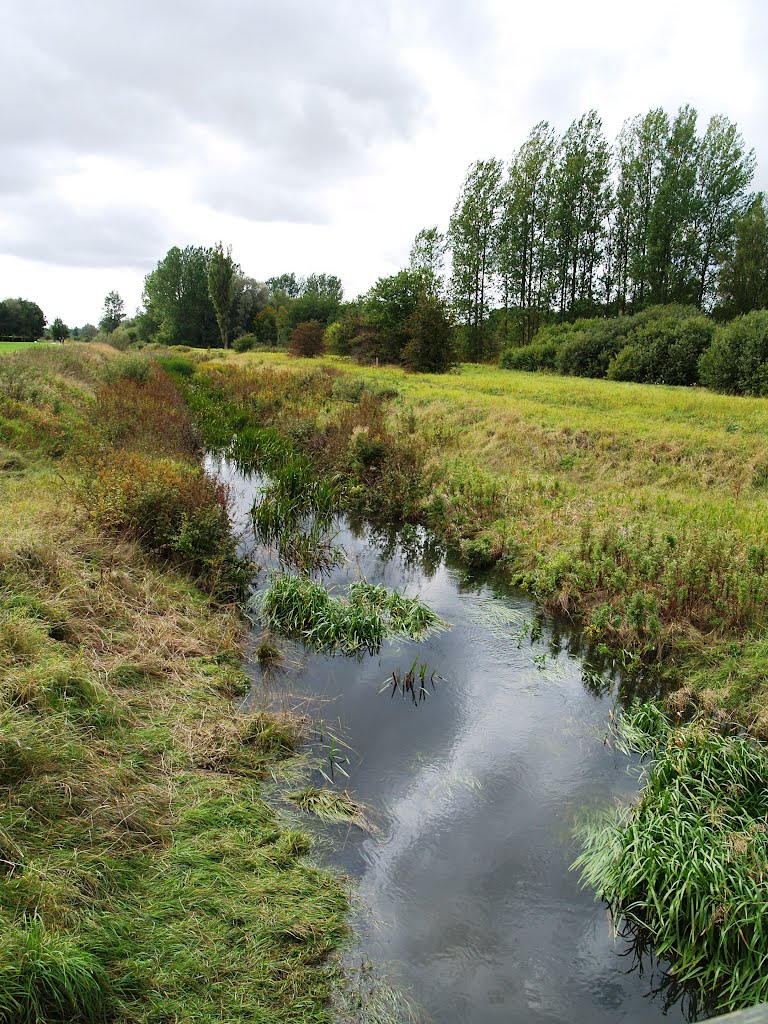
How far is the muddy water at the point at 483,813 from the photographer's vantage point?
3.39 m

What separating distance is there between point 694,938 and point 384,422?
13902 mm

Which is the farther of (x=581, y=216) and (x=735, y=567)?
(x=581, y=216)

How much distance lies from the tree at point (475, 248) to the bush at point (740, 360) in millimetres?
28213

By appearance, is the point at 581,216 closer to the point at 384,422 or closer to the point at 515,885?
the point at 384,422

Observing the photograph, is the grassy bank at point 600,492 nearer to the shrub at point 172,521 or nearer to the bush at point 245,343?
the shrub at point 172,521

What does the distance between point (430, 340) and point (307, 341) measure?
46.6 ft

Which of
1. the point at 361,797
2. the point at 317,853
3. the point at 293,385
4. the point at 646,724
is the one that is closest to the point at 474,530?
the point at 646,724

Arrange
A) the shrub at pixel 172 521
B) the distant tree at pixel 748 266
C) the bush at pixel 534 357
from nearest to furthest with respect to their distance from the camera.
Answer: the shrub at pixel 172 521, the bush at pixel 534 357, the distant tree at pixel 748 266

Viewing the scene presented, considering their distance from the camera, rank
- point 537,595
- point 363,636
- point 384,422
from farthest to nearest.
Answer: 1. point 384,422
2. point 537,595
3. point 363,636

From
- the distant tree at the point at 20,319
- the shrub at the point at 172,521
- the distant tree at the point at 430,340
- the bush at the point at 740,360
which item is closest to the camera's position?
the shrub at the point at 172,521

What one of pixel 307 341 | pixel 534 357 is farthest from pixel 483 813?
pixel 307 341

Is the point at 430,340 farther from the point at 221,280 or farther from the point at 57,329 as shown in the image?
the point at 57,329

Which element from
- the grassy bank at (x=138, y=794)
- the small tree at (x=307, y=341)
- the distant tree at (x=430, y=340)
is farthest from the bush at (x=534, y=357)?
the grassy bank at (x=138, y=794)

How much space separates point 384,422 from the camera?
16.3 metres
